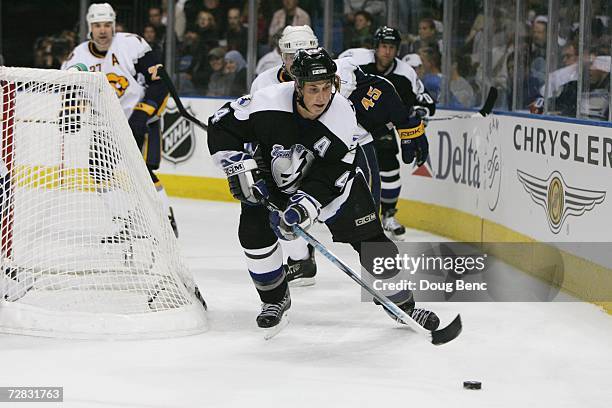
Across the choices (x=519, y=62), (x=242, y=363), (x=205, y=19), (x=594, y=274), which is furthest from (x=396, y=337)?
(x=205, y=19)

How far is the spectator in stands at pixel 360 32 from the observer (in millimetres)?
7820

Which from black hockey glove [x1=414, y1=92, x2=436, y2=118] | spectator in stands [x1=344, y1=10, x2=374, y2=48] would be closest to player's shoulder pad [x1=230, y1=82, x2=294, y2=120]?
black hockey glove [x1=414, y1=92, x2=436, y2=118]

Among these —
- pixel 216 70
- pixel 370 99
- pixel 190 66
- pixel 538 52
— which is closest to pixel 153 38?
pixel 190 66

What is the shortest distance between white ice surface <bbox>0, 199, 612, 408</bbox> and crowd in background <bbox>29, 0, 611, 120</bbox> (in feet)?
3.73

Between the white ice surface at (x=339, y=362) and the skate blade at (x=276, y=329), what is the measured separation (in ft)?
0.08

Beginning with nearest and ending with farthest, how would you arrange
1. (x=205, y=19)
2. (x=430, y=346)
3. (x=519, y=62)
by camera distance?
(x=430, y=346) < (x=519, y=62) < (x=205, y=19)

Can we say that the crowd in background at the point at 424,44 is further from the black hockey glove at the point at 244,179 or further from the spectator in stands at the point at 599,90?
the black hockey glove at the point at 244,179

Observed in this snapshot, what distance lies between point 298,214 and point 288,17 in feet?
16.3

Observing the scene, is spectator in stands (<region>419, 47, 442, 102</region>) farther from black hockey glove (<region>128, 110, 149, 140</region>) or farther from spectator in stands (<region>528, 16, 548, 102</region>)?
black hockey glove (<region>128, 110, 149, 140</region>)

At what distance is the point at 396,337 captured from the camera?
396 cm

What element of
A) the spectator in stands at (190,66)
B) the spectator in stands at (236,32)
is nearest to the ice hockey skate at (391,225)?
the spectator in stands at (236,32)

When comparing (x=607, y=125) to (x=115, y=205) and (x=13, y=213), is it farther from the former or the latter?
(x=13, y=213)

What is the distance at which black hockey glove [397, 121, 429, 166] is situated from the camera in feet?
18.4

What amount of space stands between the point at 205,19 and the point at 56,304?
5.31 meters
